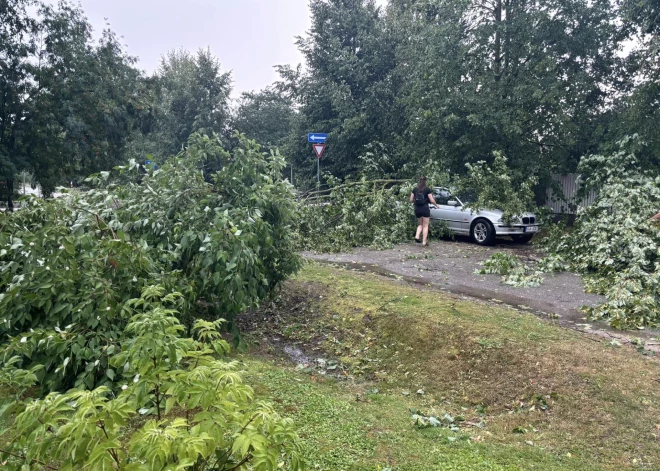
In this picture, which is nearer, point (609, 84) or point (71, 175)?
point (609, 84)

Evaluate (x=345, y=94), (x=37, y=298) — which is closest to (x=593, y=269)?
(x=37, y=298)

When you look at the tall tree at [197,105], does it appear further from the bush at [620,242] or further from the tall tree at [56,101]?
the bush at [620,242]

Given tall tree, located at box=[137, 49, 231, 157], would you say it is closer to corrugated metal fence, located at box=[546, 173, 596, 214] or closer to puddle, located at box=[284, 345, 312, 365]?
corrugated metal fence, located at box=[546, 173, 596, 214]

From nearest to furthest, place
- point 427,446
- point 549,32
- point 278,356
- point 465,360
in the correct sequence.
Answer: point 427,446, point 465,360, point 278,356, point 549,32

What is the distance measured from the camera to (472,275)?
9.74 m

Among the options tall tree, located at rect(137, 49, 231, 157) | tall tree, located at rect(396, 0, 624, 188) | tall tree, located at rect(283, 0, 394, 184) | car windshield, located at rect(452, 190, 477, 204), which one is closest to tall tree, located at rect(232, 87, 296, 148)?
tall tree, located at rect(137, 49, 231, 157)

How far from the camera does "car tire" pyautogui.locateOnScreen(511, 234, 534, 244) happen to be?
44.8 feet

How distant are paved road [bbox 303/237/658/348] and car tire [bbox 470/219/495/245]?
244 mm

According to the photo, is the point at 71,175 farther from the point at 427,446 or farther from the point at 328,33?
the point at 427,446

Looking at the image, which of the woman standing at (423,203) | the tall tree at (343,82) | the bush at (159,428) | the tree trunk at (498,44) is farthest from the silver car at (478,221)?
the bush at (159,428)

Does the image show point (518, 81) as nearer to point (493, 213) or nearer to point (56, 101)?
point (493, 213)

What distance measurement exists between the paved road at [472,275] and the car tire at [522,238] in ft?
0.72

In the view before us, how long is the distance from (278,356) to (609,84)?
13484mm

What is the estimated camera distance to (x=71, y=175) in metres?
20.3
